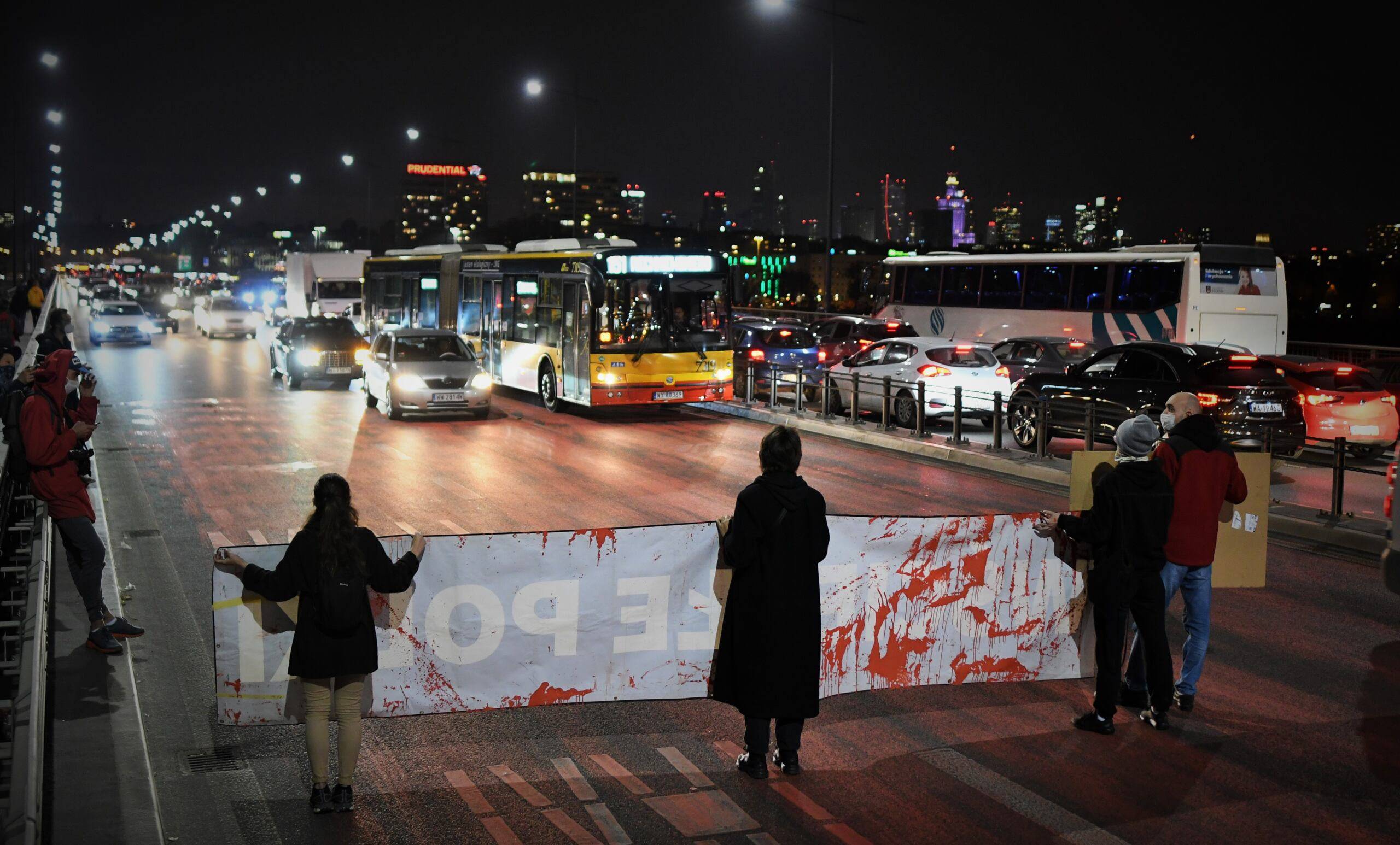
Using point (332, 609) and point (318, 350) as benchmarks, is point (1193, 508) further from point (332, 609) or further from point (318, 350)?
point (318, 350)

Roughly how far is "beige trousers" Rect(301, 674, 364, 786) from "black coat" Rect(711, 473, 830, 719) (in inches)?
69.1

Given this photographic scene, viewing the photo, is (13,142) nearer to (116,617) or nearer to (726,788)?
(116,617)

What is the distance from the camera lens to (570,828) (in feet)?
19.6

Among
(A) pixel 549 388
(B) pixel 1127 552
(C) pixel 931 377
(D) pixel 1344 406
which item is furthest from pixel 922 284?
(B) pixel 1127 552

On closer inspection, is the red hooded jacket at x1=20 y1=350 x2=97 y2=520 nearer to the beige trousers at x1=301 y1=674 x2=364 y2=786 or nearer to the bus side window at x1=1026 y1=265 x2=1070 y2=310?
the beige trousers at x1=301 y1=674 x2=364 y2=786

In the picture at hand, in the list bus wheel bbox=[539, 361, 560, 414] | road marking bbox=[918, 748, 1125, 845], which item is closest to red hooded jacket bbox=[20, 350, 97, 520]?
road marking bbox=[918, 748, 1125, 845]

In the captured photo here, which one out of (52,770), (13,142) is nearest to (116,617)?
(52,770)

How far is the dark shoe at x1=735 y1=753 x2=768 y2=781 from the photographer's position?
6531 millimetres

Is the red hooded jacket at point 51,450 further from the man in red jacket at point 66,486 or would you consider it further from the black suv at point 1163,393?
the black suv at point 1163,393

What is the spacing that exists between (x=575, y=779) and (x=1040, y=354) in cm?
1981

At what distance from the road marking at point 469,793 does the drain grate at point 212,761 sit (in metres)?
1.10

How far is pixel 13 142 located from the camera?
188 feet

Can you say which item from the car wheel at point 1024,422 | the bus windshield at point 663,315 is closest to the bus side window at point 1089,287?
the bus windshield at point 663,315

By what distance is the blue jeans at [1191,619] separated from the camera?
7.38 m
